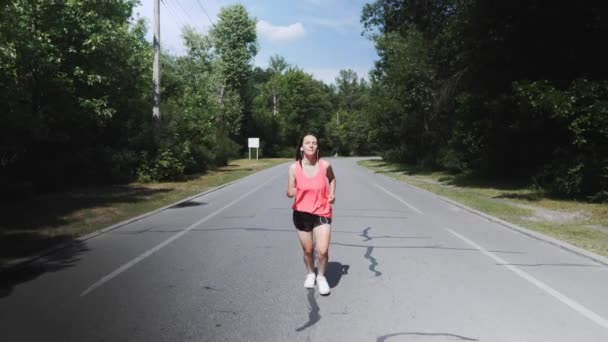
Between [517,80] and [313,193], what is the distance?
16.0 metres

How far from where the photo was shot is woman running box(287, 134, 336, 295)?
17.4 feet

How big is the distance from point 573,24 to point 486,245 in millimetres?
11999

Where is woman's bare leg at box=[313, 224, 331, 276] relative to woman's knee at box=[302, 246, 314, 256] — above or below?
above

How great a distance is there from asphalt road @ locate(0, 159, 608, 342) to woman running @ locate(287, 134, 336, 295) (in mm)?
625

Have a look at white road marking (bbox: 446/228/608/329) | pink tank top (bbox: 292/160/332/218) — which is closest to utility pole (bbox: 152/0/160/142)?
white road marking (bbox: 446/228/608/329)

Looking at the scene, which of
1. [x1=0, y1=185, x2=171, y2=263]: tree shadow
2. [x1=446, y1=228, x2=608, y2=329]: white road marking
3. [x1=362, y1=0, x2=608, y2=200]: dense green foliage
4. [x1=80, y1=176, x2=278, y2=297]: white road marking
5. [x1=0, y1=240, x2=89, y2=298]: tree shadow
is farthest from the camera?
[x1=362, y1=0, x2=608, y2=200]: dense green foliage

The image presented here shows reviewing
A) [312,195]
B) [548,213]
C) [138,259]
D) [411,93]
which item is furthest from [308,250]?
[411,93]

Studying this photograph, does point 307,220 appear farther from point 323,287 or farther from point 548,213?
point 548,213

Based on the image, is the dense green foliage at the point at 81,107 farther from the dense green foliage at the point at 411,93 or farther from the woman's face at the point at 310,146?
the woman's face at the point at 310,146

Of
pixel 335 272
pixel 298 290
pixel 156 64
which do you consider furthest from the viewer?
pixel 156 64

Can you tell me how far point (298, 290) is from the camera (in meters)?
5.54

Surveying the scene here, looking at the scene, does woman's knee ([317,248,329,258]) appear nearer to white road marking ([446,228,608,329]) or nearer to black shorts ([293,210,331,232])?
black shorts ([293,210,331,232])

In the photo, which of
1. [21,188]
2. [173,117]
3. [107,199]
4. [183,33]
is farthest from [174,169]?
[183,33]

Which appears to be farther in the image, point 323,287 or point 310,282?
point 310,282
